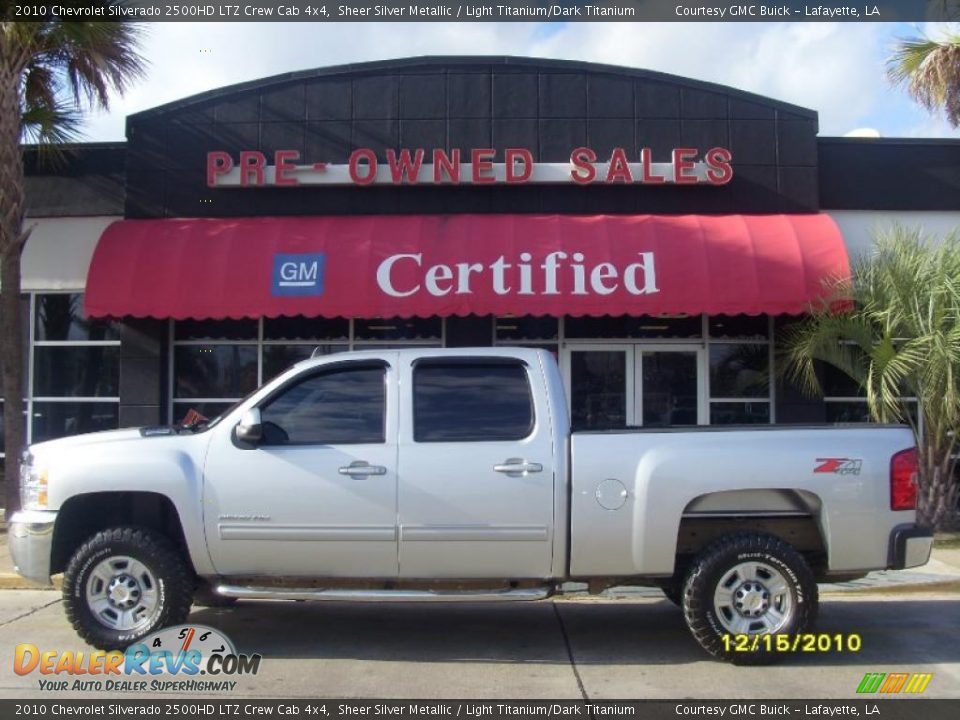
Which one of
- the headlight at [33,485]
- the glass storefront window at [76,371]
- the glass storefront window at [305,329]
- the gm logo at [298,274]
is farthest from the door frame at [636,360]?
the headlight at [33,485]

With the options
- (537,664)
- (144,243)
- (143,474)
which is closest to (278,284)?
(144,243)

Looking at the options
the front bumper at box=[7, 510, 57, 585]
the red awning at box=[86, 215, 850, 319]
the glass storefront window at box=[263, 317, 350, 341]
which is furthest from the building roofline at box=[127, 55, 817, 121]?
the front bumper at box=[7, 510, 57, 585]

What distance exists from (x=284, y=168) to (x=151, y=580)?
826cm

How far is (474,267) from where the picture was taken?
1237 centimetres

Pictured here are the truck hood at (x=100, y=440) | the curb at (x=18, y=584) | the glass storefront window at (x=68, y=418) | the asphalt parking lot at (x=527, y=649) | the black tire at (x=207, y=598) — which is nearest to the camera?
the asphalt parking lot at (x=527, y=649)

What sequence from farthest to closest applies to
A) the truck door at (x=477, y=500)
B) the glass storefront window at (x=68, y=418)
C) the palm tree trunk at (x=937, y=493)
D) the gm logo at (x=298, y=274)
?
the glass storefront window at (x=68, y=418) → the gm logo at (x=298, y=274) → the palm tree trunk at (x=937, y=493) → the truck door at (x=477, y=500)

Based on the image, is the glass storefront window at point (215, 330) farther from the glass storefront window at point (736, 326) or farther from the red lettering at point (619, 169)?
the glass storefront window at point (736, 326)

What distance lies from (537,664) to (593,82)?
9521 mm

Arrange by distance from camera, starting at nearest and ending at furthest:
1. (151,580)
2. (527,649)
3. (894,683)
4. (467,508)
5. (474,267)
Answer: (894,683) < (467,508) < (151,580) < (527,649) < (474,267)

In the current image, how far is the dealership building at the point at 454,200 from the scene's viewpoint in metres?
13.4

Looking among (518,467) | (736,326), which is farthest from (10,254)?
(736,326)

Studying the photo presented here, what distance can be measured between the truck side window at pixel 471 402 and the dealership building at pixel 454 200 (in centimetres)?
648

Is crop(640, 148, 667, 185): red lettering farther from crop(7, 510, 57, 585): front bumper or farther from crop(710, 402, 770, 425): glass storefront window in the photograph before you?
crop(7, 510, 57, 585): front bumper
